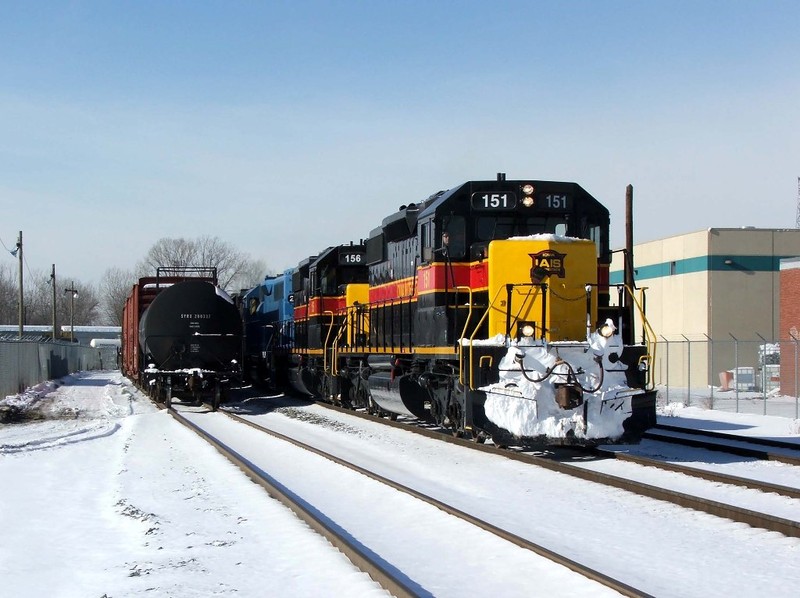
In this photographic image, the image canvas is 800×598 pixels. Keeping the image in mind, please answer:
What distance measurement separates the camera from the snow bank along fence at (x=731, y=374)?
26578 millimetres

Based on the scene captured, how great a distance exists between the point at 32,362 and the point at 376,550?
32832 mm

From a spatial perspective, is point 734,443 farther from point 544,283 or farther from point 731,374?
point 731,374

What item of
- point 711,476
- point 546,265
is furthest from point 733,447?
point 546,265

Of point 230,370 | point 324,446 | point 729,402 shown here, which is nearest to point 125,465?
point 324,446

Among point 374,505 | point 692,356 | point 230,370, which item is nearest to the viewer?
point 374,505

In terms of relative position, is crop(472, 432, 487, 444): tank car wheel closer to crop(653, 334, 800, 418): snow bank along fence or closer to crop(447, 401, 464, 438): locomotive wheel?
crop(447, 401, 464, 438): locomotive wheel

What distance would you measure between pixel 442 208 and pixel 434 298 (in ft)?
4.49

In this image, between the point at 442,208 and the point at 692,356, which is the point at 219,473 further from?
the point at 692,356

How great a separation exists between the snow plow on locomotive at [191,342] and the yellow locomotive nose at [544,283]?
12.2 metres

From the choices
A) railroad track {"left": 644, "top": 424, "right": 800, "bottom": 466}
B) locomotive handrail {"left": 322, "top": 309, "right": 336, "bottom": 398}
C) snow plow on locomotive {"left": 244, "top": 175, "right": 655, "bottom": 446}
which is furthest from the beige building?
snow plow on locomotive {"left": 244, "top": 175, "right": 655, "bottom": 446}

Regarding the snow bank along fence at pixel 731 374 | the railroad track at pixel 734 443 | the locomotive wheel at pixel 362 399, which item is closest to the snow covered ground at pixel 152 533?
the locomotive wheel at pixel 362 399

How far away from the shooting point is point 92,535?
786 cm

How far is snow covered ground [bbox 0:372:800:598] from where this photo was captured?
244 inches

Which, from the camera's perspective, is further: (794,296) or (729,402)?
(794,296)
